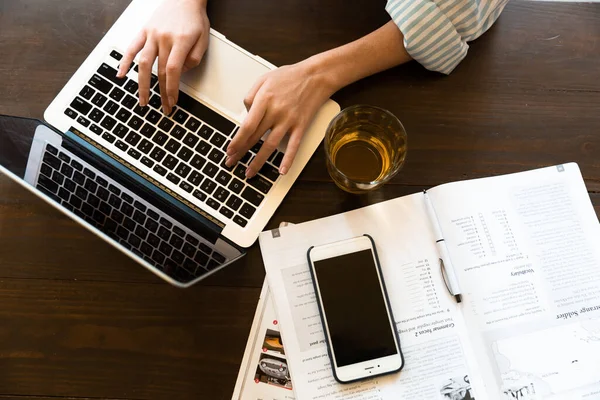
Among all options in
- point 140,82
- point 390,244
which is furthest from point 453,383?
point 140,82

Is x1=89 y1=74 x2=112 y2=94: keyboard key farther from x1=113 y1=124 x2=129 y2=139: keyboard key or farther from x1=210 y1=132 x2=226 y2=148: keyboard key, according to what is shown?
x1=210 y1=132 x2=226 y2=148: keyboard key

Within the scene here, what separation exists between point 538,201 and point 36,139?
0.65 metres

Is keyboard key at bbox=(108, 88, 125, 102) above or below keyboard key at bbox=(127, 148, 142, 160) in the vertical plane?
above

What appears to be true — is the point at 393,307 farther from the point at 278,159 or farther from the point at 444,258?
the point at 278,159

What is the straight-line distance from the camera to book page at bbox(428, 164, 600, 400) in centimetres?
58

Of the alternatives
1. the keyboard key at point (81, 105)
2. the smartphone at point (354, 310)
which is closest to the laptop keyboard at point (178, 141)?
the keyboard key at point (81, 105)

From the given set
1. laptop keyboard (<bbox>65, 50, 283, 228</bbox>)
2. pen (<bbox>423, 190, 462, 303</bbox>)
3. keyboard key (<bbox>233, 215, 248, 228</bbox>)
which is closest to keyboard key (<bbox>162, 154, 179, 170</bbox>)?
laptop keyboard (<bbox>65, 50, 283, 228</bbox>)

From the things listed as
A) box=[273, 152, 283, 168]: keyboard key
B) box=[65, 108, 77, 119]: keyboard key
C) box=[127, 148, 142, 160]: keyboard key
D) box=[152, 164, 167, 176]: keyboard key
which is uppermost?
box=[273, 152, 283, 168]: keyboard key

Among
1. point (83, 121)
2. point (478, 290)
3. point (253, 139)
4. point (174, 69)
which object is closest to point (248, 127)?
point (253, 139)

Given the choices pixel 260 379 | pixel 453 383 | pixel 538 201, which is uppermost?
pixel 538 201

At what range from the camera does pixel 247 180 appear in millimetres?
613

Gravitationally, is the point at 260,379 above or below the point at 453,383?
below

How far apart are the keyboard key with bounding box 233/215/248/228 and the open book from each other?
28 mm

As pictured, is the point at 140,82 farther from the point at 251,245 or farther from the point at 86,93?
the point at 251,245
